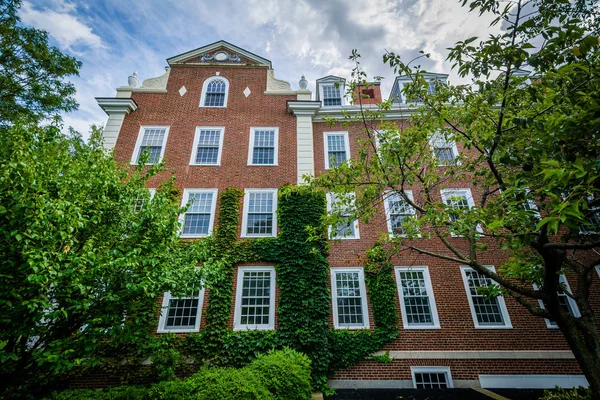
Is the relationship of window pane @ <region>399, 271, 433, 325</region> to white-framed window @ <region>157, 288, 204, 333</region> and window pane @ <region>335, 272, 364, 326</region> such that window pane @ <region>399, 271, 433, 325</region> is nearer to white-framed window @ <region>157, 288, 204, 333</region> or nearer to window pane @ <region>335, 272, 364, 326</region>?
window pane @ <region>335, 272, 364, 326</region>

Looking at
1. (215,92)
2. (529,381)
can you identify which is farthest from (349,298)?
(215,92)

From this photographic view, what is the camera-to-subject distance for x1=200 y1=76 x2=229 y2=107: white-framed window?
14358 millimetres

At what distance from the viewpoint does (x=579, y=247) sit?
4523 millimetres

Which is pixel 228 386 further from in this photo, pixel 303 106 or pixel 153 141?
pixel 303 106

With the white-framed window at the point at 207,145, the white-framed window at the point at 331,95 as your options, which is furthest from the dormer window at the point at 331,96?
the white-framed window at the point at 207,145

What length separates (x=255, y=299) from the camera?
1046 cm

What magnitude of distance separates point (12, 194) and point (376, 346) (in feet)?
35.2

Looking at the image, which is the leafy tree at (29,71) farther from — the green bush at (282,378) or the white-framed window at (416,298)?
the white-framed window at (416,298)

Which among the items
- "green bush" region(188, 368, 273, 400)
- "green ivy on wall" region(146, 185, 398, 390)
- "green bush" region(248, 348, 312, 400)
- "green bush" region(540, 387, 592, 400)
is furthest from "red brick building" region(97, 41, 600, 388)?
"green bush" region(188, 368, 273, 400)

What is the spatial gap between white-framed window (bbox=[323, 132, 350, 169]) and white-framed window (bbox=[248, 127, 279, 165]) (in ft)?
8.53

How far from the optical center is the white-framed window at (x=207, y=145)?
42.3 feet

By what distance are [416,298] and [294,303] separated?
5.01m

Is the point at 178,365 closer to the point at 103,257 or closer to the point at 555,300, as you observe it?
the point at 103,257

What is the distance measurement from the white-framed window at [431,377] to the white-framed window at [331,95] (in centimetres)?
1331
